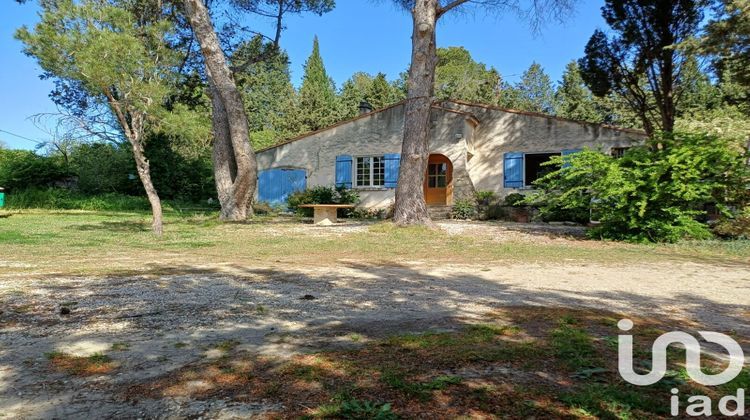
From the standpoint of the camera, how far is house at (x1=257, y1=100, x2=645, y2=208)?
54.3 feet

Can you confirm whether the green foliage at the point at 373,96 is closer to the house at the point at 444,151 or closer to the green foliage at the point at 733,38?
the house at the point at 444,151

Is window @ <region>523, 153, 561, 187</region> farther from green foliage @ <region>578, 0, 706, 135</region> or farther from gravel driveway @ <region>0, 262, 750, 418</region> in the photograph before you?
gravel driveway @ <region>0, 262, 750, 418</region>

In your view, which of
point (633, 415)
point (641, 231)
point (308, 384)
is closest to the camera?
point (633, 415)

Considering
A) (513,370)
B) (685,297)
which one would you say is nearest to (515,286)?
(685,297)

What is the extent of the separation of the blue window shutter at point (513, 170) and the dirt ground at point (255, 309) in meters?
10.8

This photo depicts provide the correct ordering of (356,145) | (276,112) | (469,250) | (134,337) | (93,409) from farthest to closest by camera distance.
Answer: (276,112)
(356,145)
(469,250)
(134,337)
(93,409)

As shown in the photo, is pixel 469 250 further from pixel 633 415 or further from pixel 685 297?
pixel 633 415

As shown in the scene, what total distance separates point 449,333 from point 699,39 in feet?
41.6

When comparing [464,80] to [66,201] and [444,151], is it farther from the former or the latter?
[66,201]

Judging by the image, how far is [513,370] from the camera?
2215 mm

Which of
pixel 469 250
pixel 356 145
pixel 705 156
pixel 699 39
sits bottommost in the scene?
pixel 469 250

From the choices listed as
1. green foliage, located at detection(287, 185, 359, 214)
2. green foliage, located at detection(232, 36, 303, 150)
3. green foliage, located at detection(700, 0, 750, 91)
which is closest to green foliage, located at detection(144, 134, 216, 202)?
green foliage, located at detection(232, 36, 303, 150)

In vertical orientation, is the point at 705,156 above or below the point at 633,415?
above

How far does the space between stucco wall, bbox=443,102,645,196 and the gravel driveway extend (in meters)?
10.7
